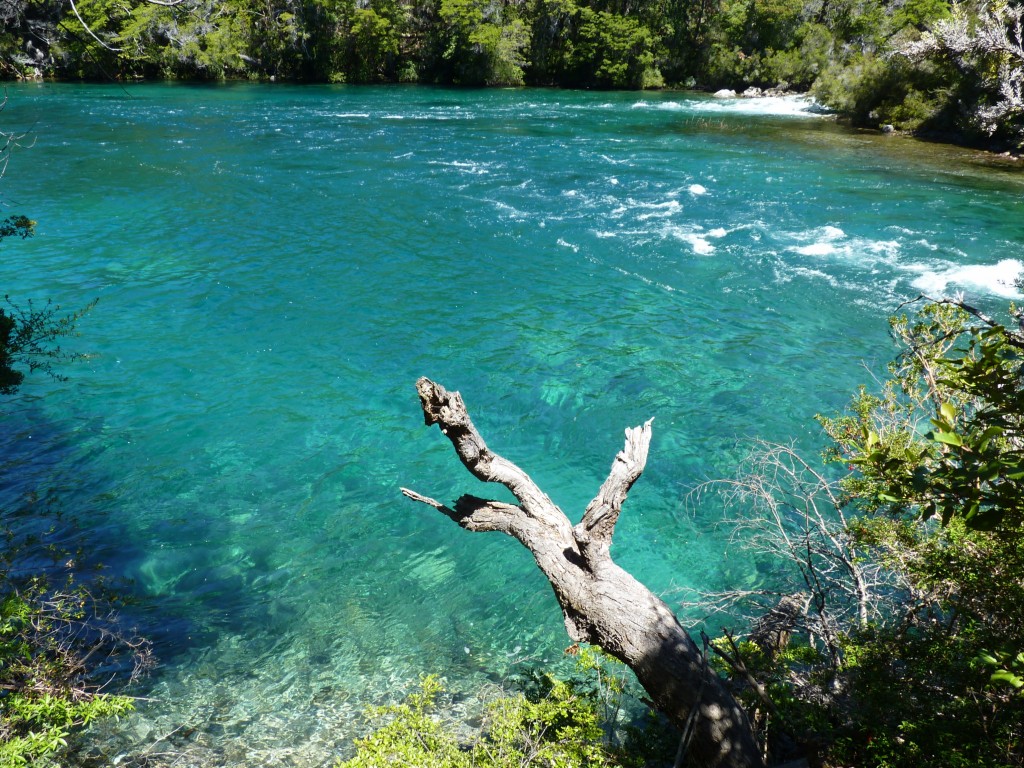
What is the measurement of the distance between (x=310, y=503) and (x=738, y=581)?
5.54m

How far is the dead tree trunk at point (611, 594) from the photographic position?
4.11 m

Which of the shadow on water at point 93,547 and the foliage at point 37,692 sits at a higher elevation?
the foliage at point 37,692

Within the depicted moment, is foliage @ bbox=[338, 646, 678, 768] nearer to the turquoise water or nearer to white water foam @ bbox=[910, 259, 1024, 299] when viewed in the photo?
the turquoise water

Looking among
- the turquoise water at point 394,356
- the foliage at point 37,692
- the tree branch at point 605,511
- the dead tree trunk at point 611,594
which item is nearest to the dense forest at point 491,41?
the turquoise water at point 394,356

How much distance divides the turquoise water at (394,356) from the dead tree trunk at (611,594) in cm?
262

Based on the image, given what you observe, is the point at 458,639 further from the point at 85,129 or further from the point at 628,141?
the point at 85,129

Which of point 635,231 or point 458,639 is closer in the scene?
point 458,639

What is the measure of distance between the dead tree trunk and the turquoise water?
8.58ft

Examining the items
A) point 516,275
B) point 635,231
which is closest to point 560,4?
point 635,231

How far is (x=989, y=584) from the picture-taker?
13.3ft

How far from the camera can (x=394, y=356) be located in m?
12.8

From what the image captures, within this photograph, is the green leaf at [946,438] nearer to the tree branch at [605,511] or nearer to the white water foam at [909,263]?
the tree branch at [605,511]

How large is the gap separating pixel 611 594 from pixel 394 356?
893 cm

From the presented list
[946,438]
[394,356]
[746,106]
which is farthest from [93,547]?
[746,106]
